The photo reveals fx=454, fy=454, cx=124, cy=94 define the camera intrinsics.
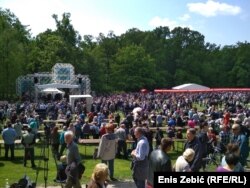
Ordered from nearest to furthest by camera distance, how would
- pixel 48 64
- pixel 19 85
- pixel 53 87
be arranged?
pixel 53 87, pixel 19 85, pixel 48 64

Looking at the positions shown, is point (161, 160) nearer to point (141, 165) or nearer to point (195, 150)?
point (195, 150)

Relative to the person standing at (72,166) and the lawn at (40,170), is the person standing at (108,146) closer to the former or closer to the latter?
the lawn at (40,170)

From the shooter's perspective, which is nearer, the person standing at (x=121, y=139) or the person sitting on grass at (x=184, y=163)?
the person sitting on grass at (x=184, y=163)

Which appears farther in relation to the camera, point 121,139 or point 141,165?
point 121,139

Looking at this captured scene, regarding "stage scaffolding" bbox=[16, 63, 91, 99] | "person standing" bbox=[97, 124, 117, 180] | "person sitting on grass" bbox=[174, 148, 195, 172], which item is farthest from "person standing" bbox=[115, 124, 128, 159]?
"stage scaffolding" bbox=[16, 63, 91, 99]

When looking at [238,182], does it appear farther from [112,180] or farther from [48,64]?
[48,64]

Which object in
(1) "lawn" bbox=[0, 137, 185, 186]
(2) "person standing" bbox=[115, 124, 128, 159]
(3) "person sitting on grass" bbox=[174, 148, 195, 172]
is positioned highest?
(3) "person sitting on grass" bbox=[174, 148, 195, 172]

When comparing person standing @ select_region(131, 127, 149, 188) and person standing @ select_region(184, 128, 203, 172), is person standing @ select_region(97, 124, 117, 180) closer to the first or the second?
person standing @ select_region(131, 127, 149, 188)

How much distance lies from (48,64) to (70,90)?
425 inches

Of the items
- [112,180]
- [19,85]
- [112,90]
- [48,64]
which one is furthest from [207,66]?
[112,180]

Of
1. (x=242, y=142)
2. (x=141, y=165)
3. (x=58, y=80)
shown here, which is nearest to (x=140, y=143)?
(x=141, y=165)

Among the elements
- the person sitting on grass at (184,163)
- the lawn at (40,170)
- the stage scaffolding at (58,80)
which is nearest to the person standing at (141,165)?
the person sitting on grass at (184,163)

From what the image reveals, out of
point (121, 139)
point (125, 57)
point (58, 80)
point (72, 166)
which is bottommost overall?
point (121, 139)

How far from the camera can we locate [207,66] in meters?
90.3
